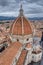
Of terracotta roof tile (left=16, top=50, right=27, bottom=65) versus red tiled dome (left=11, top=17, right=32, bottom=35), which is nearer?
terracotta roof tile (left=16, top=50, right=27, bottom=65)

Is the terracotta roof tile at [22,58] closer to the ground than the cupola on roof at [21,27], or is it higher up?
closer to the ground

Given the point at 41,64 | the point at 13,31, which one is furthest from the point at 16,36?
the point at 41,64

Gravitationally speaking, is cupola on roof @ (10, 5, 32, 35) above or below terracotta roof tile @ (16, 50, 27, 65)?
above

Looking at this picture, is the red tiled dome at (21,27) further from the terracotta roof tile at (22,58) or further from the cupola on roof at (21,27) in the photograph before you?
the terracotta roof tile at (22,58)

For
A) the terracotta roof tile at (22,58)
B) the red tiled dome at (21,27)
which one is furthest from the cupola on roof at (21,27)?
the terracotta roof tile at (22,58)

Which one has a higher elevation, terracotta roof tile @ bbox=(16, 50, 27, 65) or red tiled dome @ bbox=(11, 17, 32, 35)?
red tiled dome @ bbox=(11, 17, 32, 35)

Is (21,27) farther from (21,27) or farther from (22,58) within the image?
(22,58)

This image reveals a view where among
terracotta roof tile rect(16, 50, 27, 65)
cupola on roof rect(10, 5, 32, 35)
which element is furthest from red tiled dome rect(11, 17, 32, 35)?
terracotta roof tile rect(16, 50, 27, 65)

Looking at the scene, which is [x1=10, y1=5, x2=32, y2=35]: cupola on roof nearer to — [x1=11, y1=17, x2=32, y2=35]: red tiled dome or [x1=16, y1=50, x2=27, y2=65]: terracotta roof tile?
[x1=11, y1=17, x2=32, y2=35]: red tiled dome

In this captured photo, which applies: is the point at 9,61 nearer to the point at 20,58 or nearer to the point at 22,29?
the point at 20,58

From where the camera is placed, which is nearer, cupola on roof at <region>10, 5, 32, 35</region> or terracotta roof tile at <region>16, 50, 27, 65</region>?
terracotta roof tile at <region>16, 50, 27, 65</region>

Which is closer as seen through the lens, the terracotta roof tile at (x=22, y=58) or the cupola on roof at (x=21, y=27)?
the terracotta roof tile at (x=22, y=58)

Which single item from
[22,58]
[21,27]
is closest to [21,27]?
[21,27]
